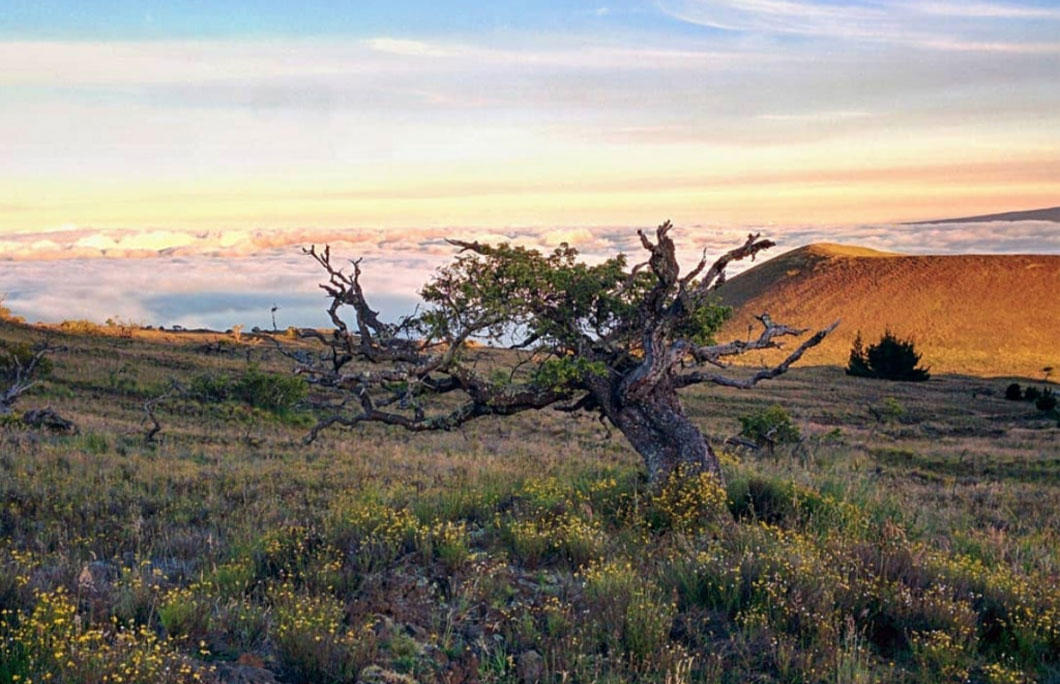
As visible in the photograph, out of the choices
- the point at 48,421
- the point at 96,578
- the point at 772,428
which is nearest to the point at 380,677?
the point at 96,578

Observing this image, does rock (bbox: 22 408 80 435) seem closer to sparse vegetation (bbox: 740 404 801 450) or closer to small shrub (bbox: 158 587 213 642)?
small shrub (bbox: 158 587 213 642)

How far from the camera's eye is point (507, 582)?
682 cm

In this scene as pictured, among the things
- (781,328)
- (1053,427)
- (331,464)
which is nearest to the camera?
(781,328)

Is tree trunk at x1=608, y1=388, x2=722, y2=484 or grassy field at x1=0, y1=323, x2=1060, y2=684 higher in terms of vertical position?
tree trunk at x1=608, y1=388, x2=722, y2=484

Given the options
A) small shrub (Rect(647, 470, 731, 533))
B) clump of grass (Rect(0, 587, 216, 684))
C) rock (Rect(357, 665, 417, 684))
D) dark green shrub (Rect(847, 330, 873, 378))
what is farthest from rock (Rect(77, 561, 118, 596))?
dark green shrub (Rect(847, 330, 873, 378))

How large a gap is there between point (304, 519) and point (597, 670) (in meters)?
4.82

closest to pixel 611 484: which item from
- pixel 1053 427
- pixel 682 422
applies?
pixel 682 422

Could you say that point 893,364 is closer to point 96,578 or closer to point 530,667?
point 530,667

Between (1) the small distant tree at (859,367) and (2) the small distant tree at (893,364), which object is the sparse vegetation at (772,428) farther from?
(1) the small distant tree at (859,367)

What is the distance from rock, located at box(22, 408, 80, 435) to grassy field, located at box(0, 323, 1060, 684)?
7.89m

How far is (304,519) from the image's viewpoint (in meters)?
9.25

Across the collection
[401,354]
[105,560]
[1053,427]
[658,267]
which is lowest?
[1053,427]

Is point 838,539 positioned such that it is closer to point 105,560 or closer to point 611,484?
point 611,484

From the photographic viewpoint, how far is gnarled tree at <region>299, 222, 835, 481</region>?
32.9ft
